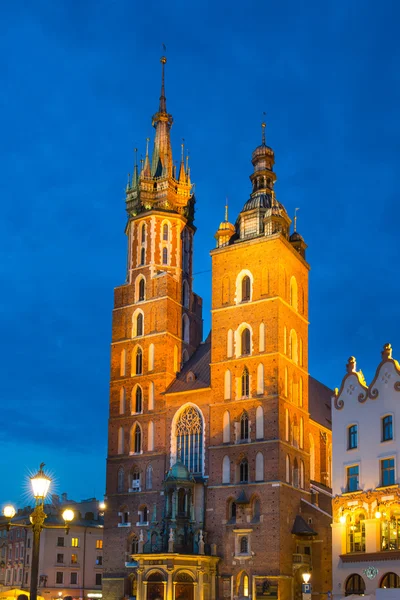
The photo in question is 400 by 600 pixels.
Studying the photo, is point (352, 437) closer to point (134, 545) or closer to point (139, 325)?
point (134, 545)

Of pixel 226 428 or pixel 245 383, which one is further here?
pixel 245 383

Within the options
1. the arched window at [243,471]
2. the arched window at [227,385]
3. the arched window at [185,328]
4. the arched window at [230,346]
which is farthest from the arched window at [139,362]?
the arched window at [243,471]

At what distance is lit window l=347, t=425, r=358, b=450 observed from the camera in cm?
5150

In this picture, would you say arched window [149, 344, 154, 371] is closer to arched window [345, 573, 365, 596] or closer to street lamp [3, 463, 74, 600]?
arched window [345, 573, 365, 596]

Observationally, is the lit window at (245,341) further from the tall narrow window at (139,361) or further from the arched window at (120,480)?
the arched window at (120,480)

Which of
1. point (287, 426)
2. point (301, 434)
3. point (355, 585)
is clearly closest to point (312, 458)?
point (301, 434)

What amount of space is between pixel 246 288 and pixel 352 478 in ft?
66.9

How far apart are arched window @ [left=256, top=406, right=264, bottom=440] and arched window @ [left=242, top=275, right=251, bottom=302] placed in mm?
9032

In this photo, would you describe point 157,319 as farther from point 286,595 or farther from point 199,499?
point 286,595

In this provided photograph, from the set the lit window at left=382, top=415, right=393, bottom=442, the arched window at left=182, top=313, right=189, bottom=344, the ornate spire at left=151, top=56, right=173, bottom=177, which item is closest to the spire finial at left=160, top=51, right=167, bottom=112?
the ornate spire at left=151, top=56, right=173, bottom=177

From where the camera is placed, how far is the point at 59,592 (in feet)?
285

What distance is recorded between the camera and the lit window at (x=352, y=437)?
5150 cm

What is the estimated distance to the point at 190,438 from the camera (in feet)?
217

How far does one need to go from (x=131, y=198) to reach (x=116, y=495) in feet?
86.6
